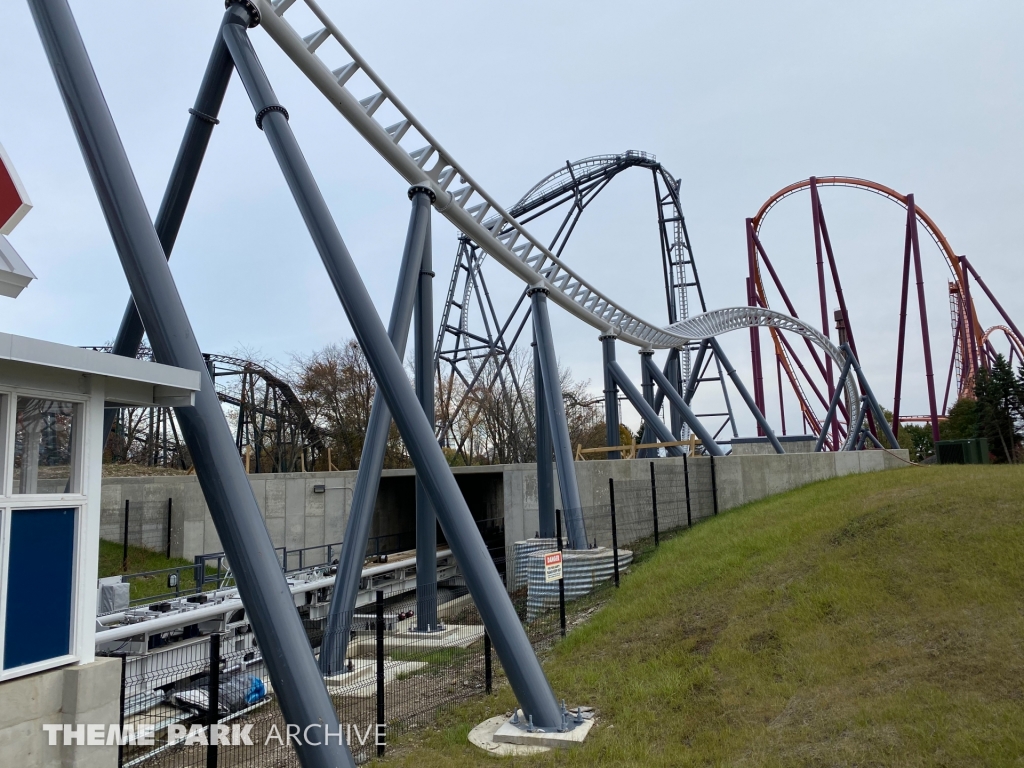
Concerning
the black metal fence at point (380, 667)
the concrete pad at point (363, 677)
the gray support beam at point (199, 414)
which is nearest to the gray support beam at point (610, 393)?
the black metal fence at point (380, 667)

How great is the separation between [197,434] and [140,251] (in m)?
1.43

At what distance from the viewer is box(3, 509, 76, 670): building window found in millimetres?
4004

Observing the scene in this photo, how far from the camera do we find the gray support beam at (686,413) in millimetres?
18922

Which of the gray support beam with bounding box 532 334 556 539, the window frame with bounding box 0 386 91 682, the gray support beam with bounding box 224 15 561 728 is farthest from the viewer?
the gray support beam with bounding box 532 334 556 539

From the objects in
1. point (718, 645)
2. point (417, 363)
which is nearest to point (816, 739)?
point (718, 645)

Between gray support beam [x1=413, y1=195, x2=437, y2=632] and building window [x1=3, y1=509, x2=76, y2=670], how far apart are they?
7333mm

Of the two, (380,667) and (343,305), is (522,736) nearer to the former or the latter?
(380,667)

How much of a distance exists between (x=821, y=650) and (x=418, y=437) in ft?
14.8

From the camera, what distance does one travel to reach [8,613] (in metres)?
3.97

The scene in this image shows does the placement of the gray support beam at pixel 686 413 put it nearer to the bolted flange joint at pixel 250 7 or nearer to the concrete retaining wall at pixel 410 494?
the concrete retaining wall at pixel 410 494

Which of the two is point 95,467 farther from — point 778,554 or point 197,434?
point 778,554

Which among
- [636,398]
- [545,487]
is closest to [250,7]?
[545,487]

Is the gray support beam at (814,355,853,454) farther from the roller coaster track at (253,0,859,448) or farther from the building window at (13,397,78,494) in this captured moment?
the building window at (13,397,78,494)

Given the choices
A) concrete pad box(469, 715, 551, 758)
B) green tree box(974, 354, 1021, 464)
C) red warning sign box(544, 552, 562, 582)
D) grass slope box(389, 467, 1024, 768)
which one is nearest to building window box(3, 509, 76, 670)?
grass slope box(389, 467, 1024, 768)
